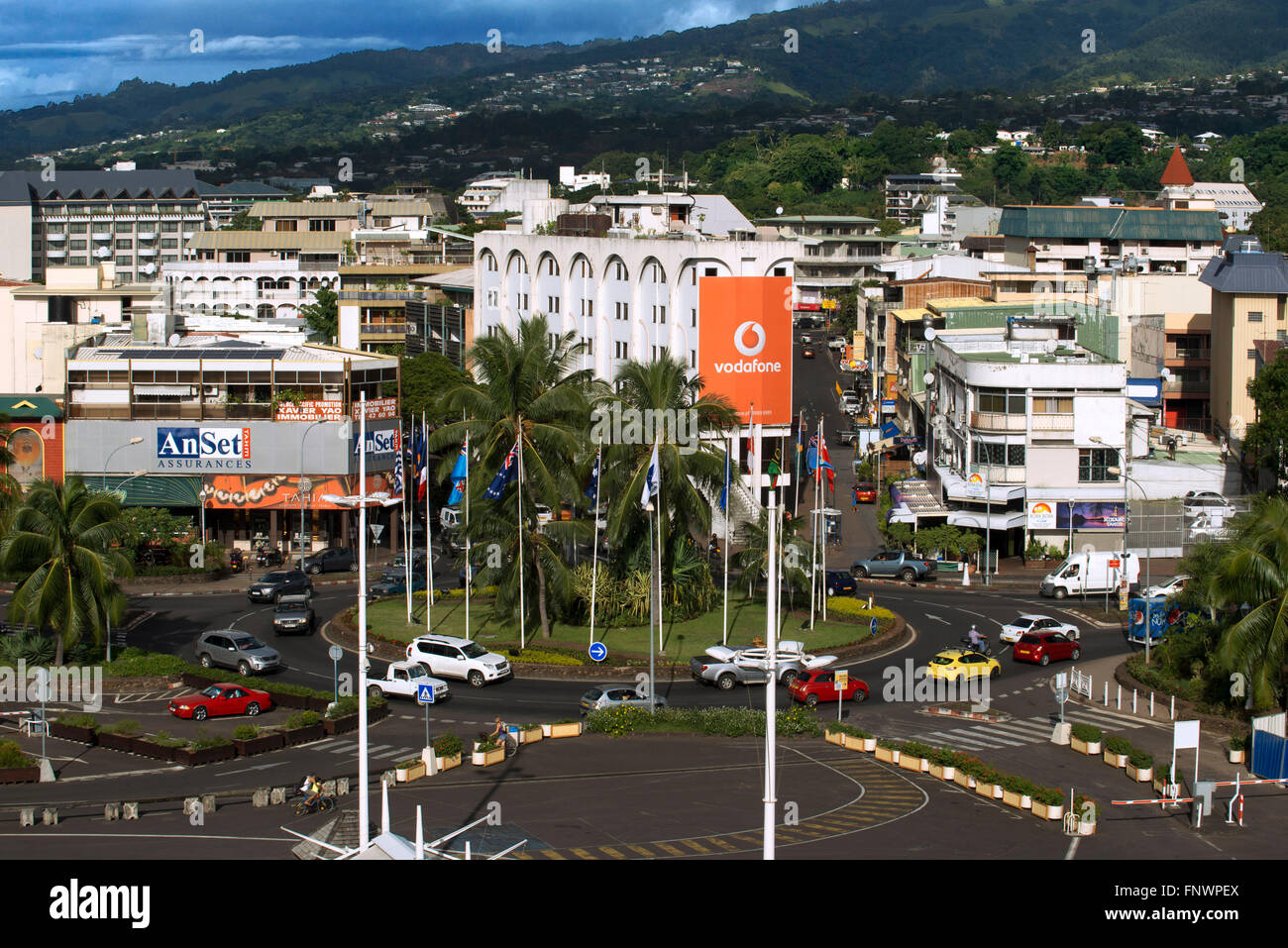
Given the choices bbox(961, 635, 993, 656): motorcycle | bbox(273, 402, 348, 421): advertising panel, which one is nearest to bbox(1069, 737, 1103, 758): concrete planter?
bbox(961, 635, 993, 656): motorcycle

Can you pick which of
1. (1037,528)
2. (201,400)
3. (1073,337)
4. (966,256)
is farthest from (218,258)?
(1037,528)

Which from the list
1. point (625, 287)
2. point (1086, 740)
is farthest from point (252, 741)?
point (625, 287)

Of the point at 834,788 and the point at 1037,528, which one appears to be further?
the point at 1037,528

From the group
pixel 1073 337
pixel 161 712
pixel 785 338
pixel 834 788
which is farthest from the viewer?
pixel 1073 337

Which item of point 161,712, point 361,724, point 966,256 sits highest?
point 966,256

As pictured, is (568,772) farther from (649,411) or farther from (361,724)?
(649,411)

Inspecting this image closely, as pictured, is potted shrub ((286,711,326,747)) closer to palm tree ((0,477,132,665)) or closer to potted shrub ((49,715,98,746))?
potted shrub ((49,715,98,746))

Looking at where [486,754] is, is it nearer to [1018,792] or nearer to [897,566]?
[1018,792]
